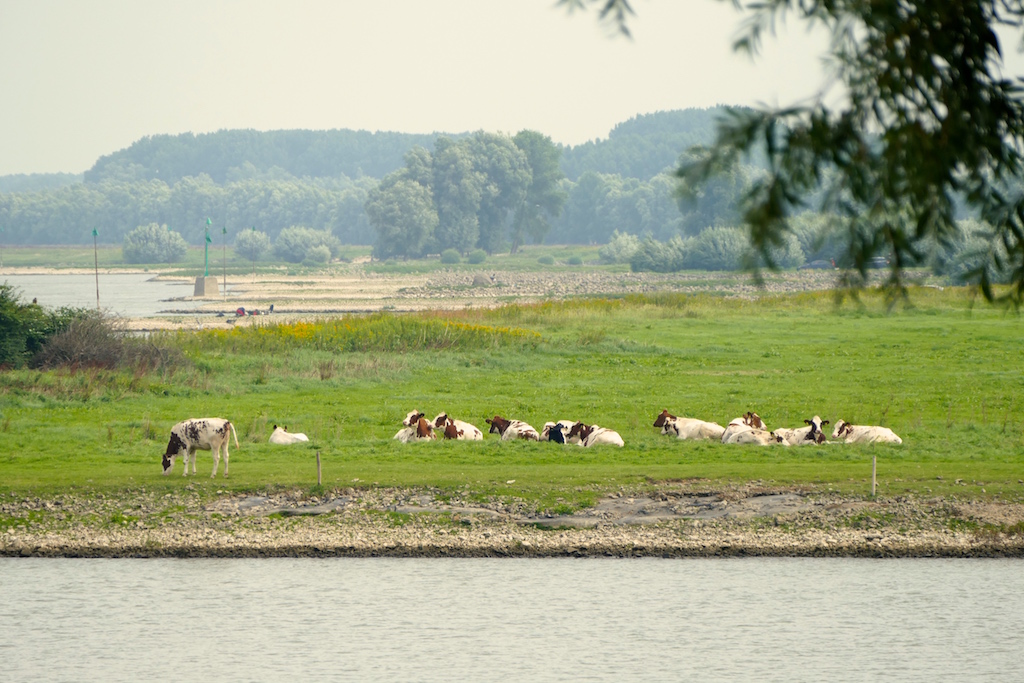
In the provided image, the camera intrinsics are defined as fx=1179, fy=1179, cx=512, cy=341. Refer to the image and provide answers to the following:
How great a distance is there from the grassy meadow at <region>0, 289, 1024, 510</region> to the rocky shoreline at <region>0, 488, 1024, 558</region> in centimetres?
52

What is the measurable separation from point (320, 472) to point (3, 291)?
711 inches

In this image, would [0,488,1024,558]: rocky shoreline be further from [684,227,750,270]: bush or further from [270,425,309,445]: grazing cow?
[684,227,750,270]: bush

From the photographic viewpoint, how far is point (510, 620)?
1773 centimetres

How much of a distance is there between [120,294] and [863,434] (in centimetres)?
9983

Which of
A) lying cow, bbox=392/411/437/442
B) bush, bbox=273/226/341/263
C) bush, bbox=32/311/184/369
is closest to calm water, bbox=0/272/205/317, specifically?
bush, bbox=273/226/341/263

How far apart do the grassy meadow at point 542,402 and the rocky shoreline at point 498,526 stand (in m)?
0.52

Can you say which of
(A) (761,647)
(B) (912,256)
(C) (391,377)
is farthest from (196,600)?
(C) (391,377)

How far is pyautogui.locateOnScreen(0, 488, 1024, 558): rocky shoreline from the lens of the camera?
20234mm

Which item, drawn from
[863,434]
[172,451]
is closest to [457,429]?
[172,451]

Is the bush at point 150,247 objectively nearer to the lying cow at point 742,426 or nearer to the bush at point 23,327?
the bush at point 23,327

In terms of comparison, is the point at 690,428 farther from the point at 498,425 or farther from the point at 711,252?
the point at 711,252

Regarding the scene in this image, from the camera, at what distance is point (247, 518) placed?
824 inches

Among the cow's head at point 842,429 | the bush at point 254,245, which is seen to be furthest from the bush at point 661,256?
the cow's head at point 842,429

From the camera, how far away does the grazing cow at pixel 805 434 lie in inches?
984
